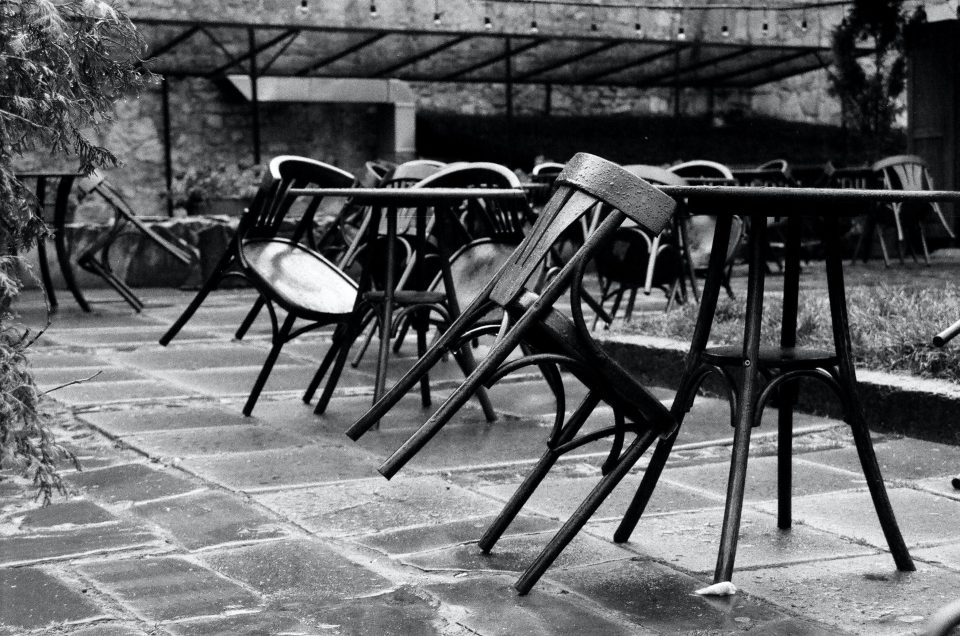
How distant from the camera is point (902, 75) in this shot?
1191 cm

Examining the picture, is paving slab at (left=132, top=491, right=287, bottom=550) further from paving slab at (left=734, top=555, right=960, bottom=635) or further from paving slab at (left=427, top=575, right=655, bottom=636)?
paving slab at (left=734, top=555, right=960, bottom=635)

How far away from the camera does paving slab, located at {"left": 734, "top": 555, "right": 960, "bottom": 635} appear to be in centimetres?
230

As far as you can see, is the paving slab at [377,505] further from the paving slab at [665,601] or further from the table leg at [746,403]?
the table leg at [746,403]

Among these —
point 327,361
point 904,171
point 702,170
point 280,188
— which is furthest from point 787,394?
point 904,171

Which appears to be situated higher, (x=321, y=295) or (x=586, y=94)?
(x=586, y=94)

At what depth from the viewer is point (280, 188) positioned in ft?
15.2

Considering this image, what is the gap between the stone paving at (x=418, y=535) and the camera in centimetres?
233

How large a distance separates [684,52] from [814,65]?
145 cm

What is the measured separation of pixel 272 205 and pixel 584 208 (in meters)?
2.57

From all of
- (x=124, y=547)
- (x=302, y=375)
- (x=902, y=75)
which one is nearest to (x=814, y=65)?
(x=902, y=75)

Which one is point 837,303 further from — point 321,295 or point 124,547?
point 321,295

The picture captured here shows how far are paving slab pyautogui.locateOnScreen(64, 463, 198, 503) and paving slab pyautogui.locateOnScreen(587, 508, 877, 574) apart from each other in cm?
108

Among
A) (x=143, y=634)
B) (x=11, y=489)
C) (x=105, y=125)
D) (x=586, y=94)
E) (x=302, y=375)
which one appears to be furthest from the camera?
(x=586, y=94)

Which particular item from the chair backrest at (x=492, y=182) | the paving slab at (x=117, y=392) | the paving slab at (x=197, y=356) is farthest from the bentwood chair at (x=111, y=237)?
the chair backrest at (x=492, y=182)
